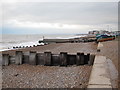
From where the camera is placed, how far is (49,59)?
36.3 feet

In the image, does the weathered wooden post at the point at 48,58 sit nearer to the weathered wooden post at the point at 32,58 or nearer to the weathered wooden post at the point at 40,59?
the weathered wooden post at the point at 40,59

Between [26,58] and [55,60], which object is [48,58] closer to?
[55,60]

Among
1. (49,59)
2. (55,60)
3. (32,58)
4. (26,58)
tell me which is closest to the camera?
(49,59)

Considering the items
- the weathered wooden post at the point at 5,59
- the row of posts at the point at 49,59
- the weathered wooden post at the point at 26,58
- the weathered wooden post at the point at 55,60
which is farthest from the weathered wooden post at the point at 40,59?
the weathered wooden post at the point at 5,59

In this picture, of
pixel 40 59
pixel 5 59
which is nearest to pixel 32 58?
pixel 40 59

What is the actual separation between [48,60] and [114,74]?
234 inches

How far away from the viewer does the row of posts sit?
10961mm

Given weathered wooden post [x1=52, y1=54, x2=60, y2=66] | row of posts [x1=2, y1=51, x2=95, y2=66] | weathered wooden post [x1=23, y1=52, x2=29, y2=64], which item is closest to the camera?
row of posts [x1=2, y1=51, x2=95, y2=66]

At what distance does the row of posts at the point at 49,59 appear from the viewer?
1096cm

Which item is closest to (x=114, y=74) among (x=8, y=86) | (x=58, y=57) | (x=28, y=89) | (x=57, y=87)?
(x=57, y=87)

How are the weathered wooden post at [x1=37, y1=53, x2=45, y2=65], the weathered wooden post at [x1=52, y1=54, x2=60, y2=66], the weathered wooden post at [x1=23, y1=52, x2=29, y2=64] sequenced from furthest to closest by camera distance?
the weathered wooden post at [x1=23, y1=52, x2=29, y2=64] < the weathered wooden post at [x1=37, y1=53, x2=45, y2=65] < the weathered wooden post at [x1=52, y1=54, x2=60, y2=66]

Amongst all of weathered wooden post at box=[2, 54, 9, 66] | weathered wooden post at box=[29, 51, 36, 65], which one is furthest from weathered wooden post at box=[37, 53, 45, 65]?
weathered wooden post at box=[2, 54, 9, 66]

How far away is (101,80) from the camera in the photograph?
4.66 metres

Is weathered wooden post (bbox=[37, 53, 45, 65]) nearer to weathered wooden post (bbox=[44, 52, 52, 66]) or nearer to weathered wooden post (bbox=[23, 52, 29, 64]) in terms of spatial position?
weathered wooden post (bbox=[44, 52, 52, 66])
